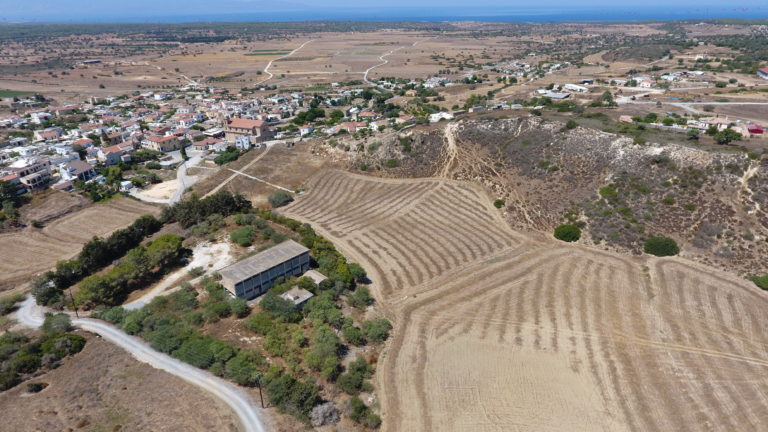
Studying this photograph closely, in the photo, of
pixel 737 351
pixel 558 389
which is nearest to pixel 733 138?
pixel 737 351

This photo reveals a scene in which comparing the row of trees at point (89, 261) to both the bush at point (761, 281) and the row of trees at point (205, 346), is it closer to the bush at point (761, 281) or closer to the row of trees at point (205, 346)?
the row of trees at point (205, 346)

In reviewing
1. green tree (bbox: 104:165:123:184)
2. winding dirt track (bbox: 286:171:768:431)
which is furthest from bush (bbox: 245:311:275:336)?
green tree (bbox: 104:165:123:184)

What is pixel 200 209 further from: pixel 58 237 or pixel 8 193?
pixel 8 193

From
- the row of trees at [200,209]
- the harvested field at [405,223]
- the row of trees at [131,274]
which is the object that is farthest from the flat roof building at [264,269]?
the row of trees at [200,209]

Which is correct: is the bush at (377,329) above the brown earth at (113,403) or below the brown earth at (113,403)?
below

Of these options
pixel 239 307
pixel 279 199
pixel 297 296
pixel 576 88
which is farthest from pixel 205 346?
pixel 576 88

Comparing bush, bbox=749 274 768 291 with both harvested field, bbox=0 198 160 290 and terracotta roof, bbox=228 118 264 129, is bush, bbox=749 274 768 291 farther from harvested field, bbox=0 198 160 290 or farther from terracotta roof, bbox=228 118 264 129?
terracotta roof, bbox=228 118 264 129
